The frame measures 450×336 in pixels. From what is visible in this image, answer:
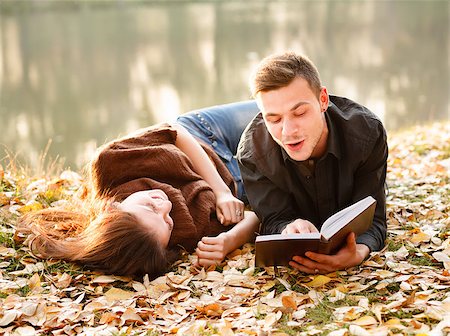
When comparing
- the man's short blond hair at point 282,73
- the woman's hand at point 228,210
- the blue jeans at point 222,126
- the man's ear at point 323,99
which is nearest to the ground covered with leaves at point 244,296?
the woman's hand at point 228,210

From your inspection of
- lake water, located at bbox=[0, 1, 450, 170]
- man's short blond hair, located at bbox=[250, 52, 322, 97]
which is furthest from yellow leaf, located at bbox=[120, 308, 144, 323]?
lake water, located at bbox=[0, 1, 450, 170]

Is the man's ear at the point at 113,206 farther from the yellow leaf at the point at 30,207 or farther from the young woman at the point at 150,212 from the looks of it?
the yellow leaf at the point at 30,207

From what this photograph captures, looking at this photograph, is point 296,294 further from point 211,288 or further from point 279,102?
point 279,102

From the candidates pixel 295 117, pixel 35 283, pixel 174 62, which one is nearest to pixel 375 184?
pixel 295 117

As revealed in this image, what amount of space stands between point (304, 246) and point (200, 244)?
0.93 meters

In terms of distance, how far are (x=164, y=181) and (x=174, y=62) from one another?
531 inches

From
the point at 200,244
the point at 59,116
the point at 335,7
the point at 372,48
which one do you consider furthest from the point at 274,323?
the point at 335,7

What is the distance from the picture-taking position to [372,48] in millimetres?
18203

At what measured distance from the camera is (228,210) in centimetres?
432

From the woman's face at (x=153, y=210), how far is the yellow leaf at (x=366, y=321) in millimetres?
1440

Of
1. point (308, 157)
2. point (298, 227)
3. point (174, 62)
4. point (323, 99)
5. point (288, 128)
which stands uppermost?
point (323, 99)

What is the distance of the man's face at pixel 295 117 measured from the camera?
11.3 feet

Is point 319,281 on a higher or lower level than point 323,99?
lower

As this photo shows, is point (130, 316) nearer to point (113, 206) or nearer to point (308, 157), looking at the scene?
point (113, 206)
